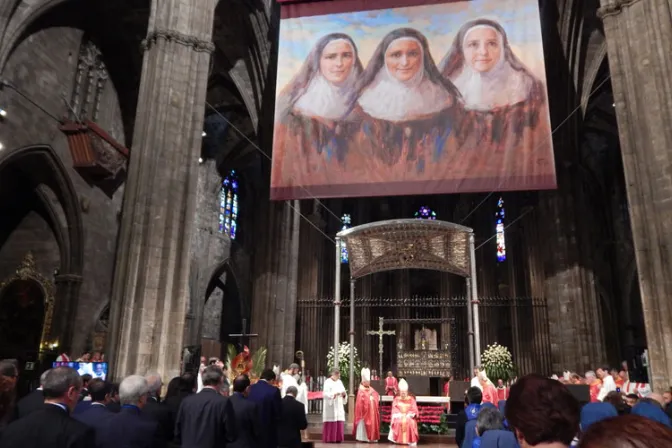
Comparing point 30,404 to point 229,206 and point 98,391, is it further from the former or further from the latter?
point 229,206

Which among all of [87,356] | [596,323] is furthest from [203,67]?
[596,323]

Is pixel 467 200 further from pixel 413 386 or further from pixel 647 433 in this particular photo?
pixel 647 433

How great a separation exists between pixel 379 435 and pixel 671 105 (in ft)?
28.3

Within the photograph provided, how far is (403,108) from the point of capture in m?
12.8

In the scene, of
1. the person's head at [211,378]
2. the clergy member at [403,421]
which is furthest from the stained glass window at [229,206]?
the person's head at [211,378]

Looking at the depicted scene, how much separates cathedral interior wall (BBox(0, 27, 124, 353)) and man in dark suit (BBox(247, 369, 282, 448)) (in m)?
13.3

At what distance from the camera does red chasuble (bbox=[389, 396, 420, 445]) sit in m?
10.6

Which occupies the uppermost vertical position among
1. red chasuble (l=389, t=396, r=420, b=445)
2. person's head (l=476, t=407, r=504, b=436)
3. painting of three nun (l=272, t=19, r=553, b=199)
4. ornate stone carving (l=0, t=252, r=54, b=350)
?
painting of three nun (l=272, t=19, r=553, b=199)

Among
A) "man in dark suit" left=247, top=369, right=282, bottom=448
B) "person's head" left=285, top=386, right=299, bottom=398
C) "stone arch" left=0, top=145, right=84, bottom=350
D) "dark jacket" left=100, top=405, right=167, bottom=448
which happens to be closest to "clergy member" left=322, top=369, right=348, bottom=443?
"person's head" left=285, top=386, right=299, bottom=398

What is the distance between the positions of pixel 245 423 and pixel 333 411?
5986 millimetres

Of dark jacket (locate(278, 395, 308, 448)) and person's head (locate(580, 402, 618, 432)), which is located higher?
person's head (locate(580, 402, 618, 432))

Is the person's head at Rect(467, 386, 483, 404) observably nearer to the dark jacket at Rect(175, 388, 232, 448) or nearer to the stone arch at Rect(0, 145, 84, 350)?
the dark jacket at Rect(175, 388, 232, 448)

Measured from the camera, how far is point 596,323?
17266 millimetres

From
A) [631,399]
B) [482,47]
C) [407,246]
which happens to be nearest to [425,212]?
[407,246]
